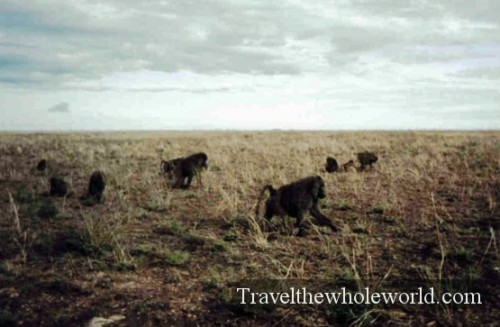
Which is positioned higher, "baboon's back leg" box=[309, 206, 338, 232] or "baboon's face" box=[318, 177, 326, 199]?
"baboon's face" box=[318, 177, 326, 199]

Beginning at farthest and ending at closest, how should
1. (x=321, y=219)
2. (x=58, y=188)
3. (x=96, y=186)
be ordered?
(x=58, y=188), (x=96, y=186), (x=321, y=219)

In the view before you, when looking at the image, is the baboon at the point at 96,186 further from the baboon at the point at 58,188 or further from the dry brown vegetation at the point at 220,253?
the baboon at the point at 58,188

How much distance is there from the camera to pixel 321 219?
801cm

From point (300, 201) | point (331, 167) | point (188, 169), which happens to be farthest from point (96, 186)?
point (331, 167)

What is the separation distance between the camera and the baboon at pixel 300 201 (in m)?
7.80

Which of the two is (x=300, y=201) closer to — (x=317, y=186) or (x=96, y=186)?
(x=317, y=186)

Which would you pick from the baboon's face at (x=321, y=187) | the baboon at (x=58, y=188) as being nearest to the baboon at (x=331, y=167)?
the baboon's face at (x=321, y=187)

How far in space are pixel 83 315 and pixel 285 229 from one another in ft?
12.9

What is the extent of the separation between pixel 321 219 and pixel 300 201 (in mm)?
542

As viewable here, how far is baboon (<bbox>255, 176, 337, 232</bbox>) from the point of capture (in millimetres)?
7797

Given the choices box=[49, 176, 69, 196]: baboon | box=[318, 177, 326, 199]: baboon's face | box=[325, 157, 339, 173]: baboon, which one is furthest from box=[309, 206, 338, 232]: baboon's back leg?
box=[325, 157, 339, 173]: baboon

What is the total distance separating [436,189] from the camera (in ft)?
39.8

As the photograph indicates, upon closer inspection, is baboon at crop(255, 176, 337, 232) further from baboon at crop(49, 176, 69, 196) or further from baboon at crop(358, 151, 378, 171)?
baboon at crop(358, 151, 378, 171)

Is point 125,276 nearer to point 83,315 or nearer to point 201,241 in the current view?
point 83,315
